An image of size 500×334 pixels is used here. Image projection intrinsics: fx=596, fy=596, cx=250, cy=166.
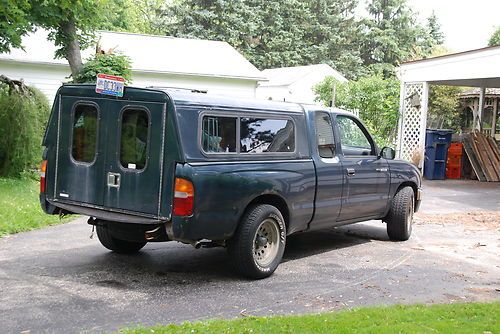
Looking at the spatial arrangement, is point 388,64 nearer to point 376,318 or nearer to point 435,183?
point 435,183

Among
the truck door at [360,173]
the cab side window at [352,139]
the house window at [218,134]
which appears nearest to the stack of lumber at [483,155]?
the truck door at [360,173]

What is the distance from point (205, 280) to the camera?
657 centimetres

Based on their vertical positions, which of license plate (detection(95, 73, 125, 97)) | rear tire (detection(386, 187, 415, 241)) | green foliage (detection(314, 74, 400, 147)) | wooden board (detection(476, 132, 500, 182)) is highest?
green foliage (detection(314, 74, 400, 147))

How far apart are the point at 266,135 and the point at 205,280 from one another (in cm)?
180

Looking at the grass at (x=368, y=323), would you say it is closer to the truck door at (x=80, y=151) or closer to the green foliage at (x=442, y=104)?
the truck door at (x=80, y=151)

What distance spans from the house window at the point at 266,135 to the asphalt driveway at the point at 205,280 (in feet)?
4.81

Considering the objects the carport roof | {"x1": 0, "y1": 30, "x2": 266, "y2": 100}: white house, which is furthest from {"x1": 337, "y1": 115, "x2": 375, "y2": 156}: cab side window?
{"x1": 0, "y1": 30, "x2": 266, "y2": 100}: white house

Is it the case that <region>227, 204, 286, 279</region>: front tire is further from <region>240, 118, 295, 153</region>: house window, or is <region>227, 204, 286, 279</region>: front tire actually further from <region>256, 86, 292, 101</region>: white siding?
<region>256, 86, 292, 101</region>: white siding

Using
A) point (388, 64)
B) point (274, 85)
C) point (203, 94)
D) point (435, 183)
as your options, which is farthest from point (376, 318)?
point (388, 64)

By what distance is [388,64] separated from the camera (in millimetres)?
47750

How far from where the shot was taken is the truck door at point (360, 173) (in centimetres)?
801

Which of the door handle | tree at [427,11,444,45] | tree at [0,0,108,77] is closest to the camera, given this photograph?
the door handle

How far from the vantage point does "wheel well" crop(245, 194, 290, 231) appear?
6.70m

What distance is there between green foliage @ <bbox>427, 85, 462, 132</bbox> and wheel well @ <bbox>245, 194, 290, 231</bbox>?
20.5 m
